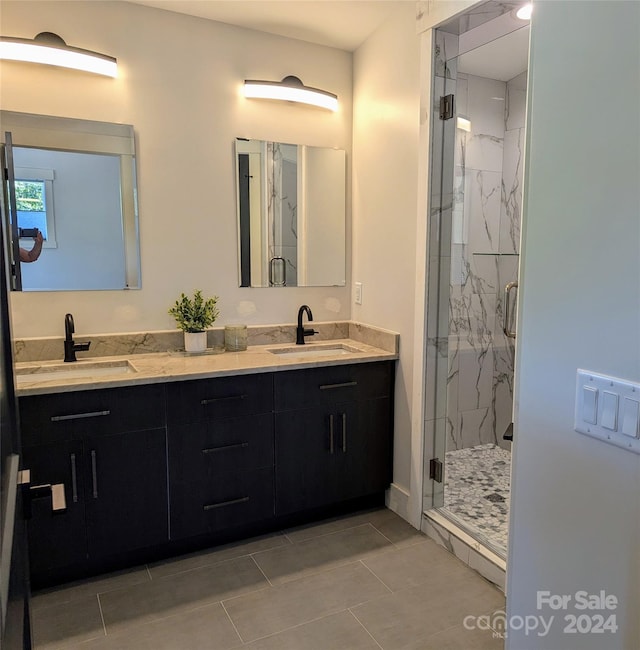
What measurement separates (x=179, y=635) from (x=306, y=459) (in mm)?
926

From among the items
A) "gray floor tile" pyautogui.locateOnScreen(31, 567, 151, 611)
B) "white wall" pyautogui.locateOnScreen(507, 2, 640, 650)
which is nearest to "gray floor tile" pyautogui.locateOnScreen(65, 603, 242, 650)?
"gray floor tile" pyautogui.locateOnScreen(31, 567, 151, 611)

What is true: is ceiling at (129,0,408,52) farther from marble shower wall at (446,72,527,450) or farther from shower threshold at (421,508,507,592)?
shower threshold at (421,508,507,592)

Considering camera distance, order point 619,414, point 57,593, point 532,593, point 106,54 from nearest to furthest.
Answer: point 619,414
point 532,593
point 57,593
point 106,54

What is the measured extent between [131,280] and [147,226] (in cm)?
28

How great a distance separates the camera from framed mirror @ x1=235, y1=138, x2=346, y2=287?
9.34ft

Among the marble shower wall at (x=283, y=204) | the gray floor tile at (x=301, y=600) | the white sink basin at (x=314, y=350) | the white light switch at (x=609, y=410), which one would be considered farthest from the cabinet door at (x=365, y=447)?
the white light switch at (x=609, y=410)

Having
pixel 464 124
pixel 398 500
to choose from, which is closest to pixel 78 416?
pixel 398 500

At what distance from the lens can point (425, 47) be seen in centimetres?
239

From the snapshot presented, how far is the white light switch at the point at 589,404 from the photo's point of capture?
3.32 feet

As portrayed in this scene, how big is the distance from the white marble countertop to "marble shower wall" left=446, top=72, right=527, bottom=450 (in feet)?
3.19

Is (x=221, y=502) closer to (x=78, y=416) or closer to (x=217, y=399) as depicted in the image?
(x=217, y=399)

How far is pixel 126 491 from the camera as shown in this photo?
220cm

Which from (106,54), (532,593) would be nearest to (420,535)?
(532,593)

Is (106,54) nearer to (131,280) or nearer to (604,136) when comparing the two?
(131,280)
